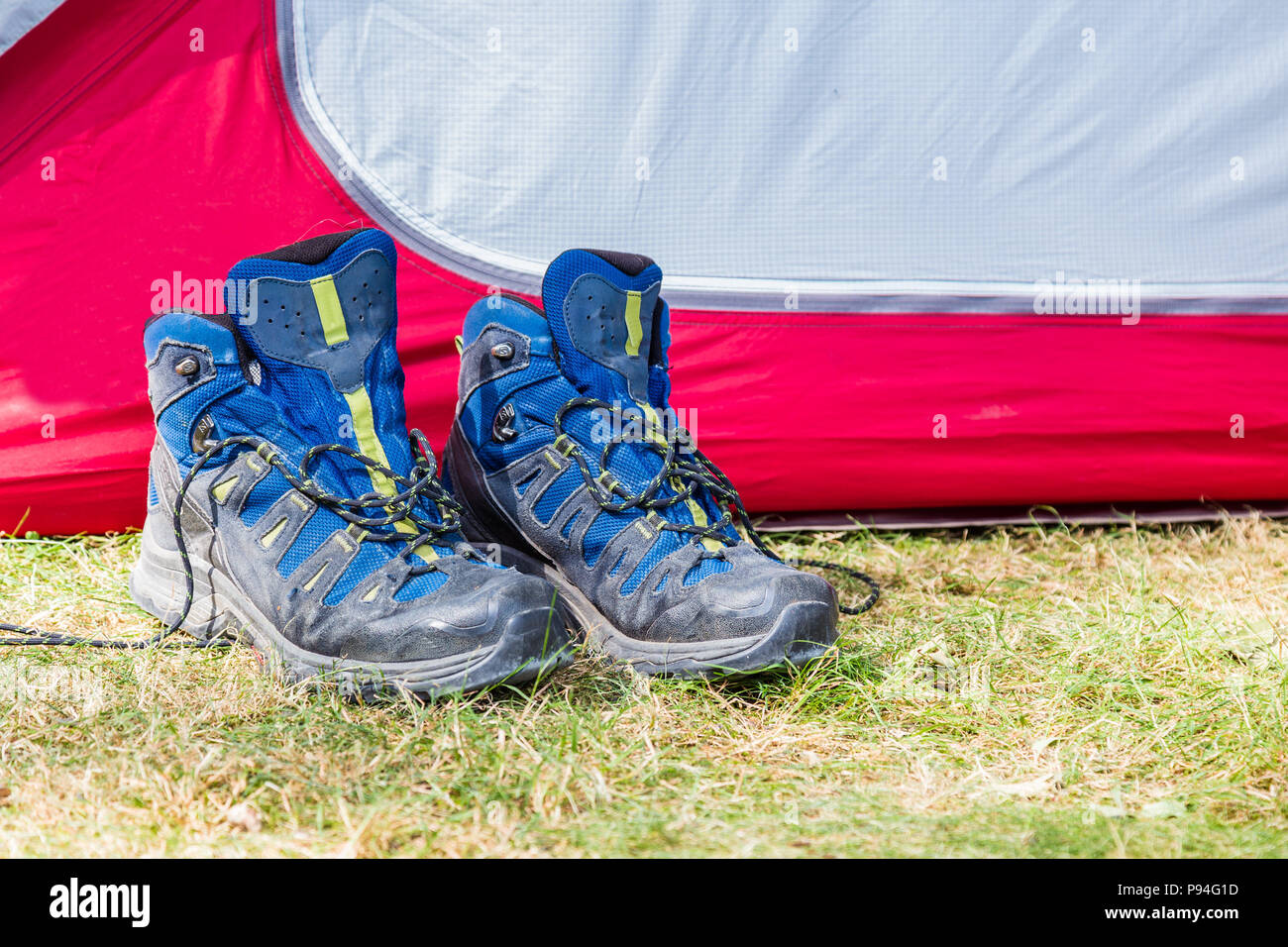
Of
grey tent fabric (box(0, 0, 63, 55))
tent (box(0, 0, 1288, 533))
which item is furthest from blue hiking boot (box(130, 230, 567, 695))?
grey tent fabric (box(0, 0, 63, 55))

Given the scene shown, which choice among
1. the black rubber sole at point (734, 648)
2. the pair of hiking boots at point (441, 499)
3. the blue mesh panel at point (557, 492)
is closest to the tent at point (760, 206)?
the pair of hiking boots at point (441, 499)

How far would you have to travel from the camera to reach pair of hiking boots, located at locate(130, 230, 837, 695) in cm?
115

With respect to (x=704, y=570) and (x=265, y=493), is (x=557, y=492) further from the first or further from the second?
(x=265, y=493)

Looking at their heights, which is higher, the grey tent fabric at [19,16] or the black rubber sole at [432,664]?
the grey tent fabric at [19,16]

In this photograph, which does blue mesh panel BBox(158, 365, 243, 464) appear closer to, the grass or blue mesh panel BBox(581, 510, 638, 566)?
the grass

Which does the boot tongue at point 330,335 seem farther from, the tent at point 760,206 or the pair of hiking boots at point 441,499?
the tent at point 760,206

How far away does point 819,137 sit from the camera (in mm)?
1734

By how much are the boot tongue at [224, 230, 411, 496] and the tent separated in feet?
1.53

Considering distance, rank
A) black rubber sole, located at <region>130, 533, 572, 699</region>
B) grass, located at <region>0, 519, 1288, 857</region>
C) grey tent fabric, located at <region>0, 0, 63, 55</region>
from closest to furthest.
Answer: grass, located at <region>0, 519, 1288, 857</region>
black rubber sole, located at <region>130, 533, 572, 699</region>
grey tent fabric, located at <region>0, 0, 63, 55</region>

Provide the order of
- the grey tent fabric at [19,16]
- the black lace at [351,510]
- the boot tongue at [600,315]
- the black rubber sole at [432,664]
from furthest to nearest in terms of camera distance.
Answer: the grey tent fabric at [19,16] < the boot tongue at [600,315] < the black lace at [351,510] < the black rubber sole at [432,664]

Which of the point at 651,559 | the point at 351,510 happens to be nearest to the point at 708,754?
the point at 651,559

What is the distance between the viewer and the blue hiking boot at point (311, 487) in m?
1.14

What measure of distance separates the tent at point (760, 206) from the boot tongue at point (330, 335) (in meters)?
0.47

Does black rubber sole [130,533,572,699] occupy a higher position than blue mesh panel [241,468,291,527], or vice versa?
blue mesh panel [241,468,291,527]
